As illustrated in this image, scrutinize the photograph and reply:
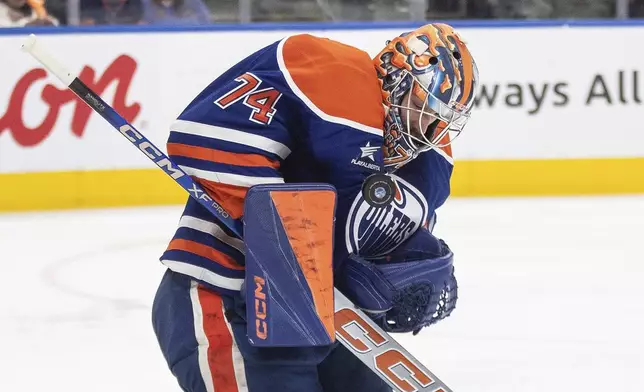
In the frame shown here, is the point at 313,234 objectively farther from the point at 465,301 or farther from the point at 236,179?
the point at 465,301

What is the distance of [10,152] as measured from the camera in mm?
4645

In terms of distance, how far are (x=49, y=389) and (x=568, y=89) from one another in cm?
344

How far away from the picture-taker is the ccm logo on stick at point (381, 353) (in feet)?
4.67

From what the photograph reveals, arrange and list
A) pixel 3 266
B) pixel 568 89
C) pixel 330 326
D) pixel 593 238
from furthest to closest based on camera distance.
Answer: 1. pixel 568 89
2. pixel 593 238
3. pixel 3 266
4. pixel 330 326

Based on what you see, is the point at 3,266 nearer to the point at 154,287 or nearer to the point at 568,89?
the point at 154,287

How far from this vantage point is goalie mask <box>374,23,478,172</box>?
1.39m

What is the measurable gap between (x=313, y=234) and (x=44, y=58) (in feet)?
1.30

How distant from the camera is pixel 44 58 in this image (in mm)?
1270

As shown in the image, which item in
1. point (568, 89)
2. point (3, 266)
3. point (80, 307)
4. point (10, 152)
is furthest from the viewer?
point (568, 89)

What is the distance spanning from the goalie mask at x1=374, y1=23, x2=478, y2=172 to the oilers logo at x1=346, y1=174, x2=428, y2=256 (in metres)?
0.07

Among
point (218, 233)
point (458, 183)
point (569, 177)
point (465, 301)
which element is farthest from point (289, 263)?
point (569, 177)

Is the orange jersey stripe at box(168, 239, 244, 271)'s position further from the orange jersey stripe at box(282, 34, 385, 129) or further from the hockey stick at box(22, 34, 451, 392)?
the orange jersey stripe at box(282, 34, 385, 129)

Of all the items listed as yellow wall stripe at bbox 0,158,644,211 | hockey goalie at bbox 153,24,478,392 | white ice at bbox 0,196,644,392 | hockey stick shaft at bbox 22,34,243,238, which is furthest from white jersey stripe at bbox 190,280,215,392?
yellow wall stripe at bbox 0,158,644,211

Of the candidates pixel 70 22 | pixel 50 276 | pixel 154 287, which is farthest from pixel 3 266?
pixel 70 22
